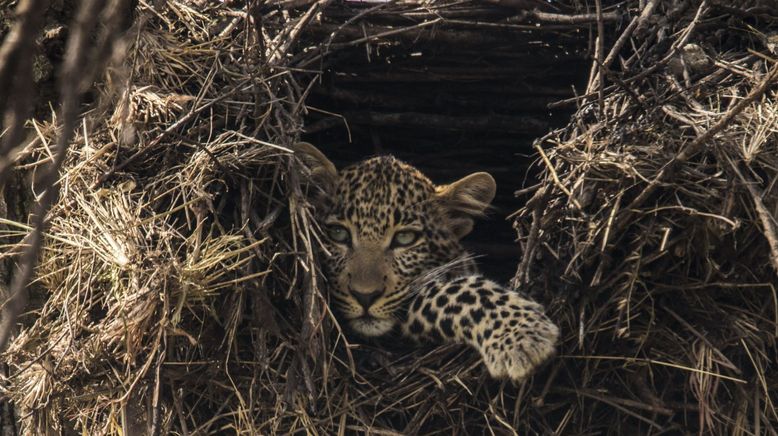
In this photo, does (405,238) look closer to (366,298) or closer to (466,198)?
(466,198)

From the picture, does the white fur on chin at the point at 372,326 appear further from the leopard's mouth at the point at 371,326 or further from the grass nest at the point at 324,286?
the grass nest at the point at 324,286

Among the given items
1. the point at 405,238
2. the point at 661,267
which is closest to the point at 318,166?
the point at 405,238

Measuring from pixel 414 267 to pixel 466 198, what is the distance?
1.61ft

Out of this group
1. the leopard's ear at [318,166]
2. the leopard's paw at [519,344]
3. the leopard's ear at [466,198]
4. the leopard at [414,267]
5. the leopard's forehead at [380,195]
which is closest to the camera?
the leopard's paw at [519,344]

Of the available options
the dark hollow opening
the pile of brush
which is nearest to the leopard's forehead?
the dark hollow opening

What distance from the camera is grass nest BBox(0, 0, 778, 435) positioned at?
4023mm

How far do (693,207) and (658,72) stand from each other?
769 mm

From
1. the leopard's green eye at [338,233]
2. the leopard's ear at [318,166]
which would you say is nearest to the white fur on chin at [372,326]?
the leopard's green eye at [338,233]

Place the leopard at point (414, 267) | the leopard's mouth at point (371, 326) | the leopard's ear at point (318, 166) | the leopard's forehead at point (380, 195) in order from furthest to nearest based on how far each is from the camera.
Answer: the leopard's forehead at point (380, 195), the leopard's ear at point (318, 166), the leopard's mouth at point (371, 326), the leopard at point (414, 267)

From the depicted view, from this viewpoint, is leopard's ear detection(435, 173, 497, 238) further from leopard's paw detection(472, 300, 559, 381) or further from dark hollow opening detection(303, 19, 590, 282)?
leopard's paw detection(472, 300, 559, 381)

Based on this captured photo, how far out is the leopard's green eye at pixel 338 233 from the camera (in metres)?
5.11

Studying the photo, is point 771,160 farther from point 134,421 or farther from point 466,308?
point 134,421

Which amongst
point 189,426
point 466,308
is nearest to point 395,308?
point 466,308

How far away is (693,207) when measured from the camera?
410 cm
